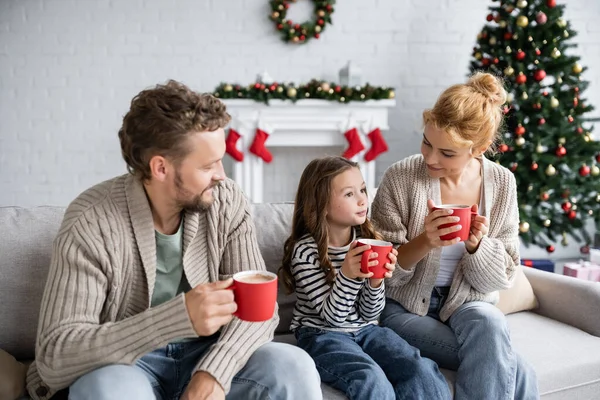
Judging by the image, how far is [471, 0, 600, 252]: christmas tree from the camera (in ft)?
12.6

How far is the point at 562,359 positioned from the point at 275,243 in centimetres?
97

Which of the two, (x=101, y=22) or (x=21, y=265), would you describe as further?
(x=101, y=22)

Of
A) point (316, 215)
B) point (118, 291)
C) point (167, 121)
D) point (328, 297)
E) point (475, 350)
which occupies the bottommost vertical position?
point (475, 350)

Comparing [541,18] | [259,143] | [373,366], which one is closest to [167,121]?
[373,366]

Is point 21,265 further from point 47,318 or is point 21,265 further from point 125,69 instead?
point 125,69

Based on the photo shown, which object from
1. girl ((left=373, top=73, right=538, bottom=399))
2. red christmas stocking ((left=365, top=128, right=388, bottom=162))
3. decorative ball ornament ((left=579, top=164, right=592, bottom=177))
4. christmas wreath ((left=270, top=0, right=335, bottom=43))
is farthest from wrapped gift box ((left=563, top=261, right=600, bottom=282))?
christmas wreath ((left=270, top=0, right=335, bottom=43))

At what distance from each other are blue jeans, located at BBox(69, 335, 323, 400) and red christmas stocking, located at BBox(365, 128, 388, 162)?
3.05m

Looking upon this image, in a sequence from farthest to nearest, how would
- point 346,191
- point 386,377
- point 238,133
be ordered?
point 238,133, point 346,191, point 386,377

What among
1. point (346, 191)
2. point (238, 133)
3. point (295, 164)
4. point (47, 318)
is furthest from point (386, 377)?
point (295, 164)

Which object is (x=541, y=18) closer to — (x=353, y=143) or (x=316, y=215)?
(x=353, y=143)

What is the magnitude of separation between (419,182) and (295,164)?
Answer: 3.01 metres

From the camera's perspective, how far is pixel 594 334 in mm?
2045

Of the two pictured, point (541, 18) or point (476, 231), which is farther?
point (541, 18)

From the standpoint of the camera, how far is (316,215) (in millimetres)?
1808
